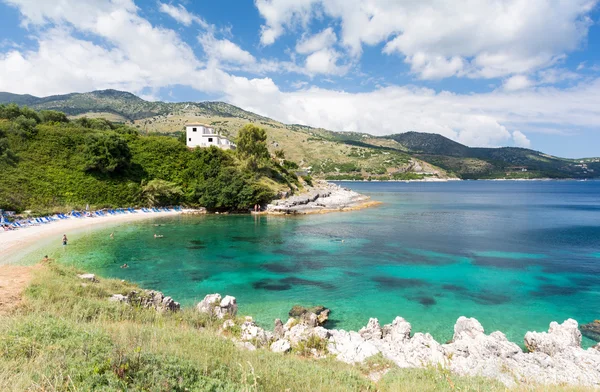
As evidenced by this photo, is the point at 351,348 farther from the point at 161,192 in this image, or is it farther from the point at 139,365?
the point at 161,192

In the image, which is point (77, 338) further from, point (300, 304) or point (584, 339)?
point (584, 339)

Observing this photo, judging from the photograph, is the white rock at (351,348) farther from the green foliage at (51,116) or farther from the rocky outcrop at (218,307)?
the green foliage at (51,116)

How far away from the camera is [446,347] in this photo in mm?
12102

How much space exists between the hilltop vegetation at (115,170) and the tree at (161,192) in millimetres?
15

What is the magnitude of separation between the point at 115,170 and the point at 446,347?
5464 cm

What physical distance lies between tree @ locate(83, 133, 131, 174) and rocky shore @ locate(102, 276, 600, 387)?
4211 centimetres

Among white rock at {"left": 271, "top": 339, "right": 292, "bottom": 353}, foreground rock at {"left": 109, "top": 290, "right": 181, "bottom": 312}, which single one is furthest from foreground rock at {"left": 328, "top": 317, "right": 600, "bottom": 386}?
foreground rock at {"left": 109, "top": 290, "right": 181, "bottom": 312}

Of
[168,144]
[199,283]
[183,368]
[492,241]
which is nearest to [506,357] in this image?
[183,368]

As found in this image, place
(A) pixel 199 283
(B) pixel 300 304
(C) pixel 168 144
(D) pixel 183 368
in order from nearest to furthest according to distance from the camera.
Answer: 1. (D) pixel 183 368
2. (B) pixel 300 304
3. (A) pixel 199 283
4. (C) pixel 168 144

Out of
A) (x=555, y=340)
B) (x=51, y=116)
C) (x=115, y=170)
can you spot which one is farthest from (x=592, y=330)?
(x=51, y=116)

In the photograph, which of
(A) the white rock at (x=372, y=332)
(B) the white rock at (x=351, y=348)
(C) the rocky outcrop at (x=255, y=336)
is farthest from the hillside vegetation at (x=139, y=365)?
(A) the white rock at (x=372, y=332)

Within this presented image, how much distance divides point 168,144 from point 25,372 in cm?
6178

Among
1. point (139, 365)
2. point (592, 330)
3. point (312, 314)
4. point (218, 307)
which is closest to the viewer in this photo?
point (139, 365)

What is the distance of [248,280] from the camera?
72.2ft
